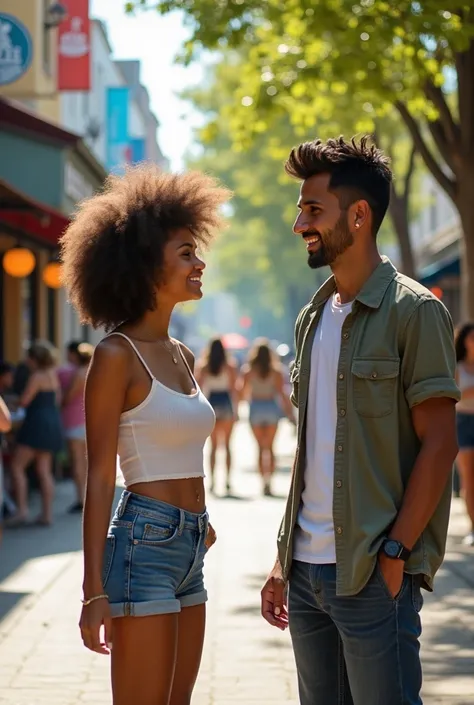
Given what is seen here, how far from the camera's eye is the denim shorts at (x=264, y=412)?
55.6 ft

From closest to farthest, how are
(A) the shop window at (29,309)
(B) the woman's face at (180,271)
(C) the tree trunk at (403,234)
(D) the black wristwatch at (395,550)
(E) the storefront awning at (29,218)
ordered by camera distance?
(D) the black wristwatch at (395,550), (B) the woman's face at (180,271), (E) the storefront awning at (29,218), (A) the shop window at (29,309), (C) the tree trunk at (403,234)

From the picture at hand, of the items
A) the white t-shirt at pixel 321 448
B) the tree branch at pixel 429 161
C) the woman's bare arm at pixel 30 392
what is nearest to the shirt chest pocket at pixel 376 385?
the white t-shirt at pixel 321 448

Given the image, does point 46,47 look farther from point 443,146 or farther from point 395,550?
point 395,550

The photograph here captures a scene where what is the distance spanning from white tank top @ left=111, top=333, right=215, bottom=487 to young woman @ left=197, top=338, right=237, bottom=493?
13.1 m

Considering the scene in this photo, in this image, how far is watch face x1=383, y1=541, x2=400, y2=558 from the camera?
3342 millimetres

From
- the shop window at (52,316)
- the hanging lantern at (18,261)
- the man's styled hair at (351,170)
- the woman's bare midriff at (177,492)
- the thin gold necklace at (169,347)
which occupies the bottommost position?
the woman's bare midriff at (177,492)

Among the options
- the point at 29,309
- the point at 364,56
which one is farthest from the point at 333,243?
the point at 29,309

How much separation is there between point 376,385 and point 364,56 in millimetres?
10946

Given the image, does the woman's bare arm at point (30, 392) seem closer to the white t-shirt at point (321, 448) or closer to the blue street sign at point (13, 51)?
the blue street sign at point (13, 51)

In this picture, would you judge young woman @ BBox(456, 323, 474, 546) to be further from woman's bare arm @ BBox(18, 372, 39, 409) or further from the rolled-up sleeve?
the rolled-up sleeve

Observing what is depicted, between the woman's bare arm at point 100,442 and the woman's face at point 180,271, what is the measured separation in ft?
1.06

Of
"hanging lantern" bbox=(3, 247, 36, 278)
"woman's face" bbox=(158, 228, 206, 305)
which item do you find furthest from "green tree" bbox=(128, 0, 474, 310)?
"woman's face" bbox=(158, 228, 206, 305)

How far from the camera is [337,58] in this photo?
14.0m

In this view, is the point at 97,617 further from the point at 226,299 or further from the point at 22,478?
the point at 226,299
